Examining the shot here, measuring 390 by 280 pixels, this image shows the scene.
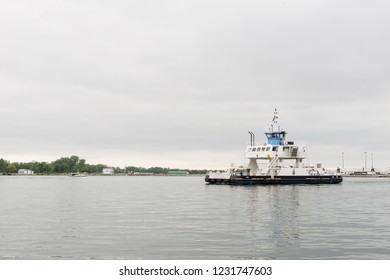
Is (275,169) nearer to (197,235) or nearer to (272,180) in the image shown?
(272,180)

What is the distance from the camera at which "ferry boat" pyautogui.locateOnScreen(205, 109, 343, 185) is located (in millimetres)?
80812

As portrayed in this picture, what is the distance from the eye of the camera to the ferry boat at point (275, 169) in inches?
3182

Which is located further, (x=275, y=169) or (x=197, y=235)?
(x=275, y=169)

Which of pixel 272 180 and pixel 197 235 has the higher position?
pixel 272 180

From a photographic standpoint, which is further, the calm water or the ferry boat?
the ferry boat

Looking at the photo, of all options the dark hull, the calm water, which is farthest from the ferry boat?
the calm water

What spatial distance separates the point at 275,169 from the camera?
82000 mm

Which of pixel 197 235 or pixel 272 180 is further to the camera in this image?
pixel 272 180

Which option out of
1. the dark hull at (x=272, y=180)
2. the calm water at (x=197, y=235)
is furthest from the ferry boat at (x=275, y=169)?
the calm water at (x=197, y=235)

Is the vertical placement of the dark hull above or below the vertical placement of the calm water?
above

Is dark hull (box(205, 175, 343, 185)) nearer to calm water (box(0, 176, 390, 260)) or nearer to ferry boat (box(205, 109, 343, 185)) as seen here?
ferry boat (box(205, 109, 343, 185))

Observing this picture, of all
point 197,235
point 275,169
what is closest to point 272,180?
point 275,169

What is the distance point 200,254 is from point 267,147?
67.5m

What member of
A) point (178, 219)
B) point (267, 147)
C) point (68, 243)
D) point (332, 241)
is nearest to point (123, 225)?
point (178, 219)
